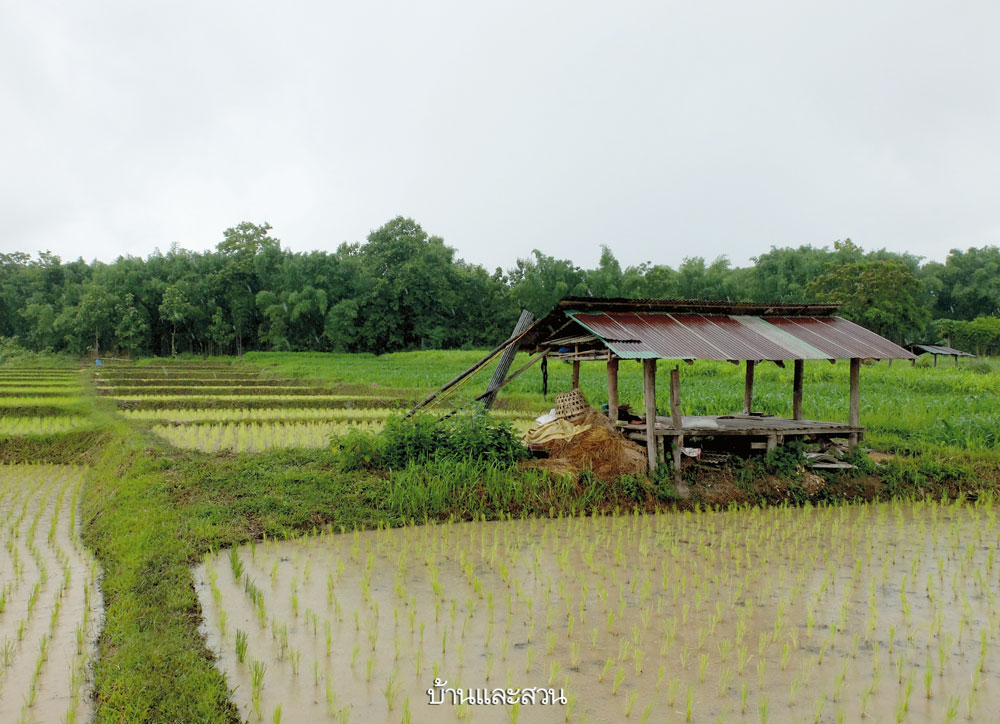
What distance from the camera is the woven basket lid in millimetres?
8852

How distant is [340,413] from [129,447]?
5.82 m

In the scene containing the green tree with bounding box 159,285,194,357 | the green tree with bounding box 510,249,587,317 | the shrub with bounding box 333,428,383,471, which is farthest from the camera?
the green tree with bounding box 510,249,587,317

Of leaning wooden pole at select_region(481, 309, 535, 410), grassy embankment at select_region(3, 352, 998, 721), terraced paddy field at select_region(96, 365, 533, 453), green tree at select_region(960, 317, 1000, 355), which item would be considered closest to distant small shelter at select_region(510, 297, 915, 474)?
leaning wooden pole at select_region(481, 309, 535, 410)

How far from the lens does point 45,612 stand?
4516 mm

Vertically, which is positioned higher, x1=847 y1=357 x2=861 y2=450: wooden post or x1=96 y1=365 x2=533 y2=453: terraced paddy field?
x1=847 y1=357 x2=861 y2=450: wooden post

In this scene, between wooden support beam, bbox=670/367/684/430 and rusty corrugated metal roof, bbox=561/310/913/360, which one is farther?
wooden support beam, bbox=670/367/684/430

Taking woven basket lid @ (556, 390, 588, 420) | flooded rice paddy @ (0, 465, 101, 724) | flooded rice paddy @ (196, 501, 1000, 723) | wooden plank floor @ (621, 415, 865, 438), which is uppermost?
woven basket lid @ (556, 390, 588, 420)

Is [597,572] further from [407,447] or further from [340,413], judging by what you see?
[340,413]

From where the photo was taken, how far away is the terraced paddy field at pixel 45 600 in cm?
341

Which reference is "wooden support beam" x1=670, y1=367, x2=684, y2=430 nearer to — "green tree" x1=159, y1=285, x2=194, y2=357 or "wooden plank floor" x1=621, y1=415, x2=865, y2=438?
"wooden plank floor" x1=621, y1=415, x2=865, y2=438

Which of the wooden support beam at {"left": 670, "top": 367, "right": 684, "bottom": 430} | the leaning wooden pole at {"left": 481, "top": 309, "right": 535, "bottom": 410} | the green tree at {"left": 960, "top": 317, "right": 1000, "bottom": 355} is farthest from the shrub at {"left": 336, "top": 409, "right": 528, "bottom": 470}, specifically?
the green tree at {"left": 960, "top": 317, "right": 1000, "bottom": 355}

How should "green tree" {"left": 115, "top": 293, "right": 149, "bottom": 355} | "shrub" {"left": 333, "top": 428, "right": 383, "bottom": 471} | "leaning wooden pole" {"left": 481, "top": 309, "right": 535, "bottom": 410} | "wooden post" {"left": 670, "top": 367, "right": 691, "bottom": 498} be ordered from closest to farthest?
"wooden post" {"left": 670, "top": 367, "right": 691, "bottom": 498}
"shrub" {"left": 333, "top": 428, "right": 383, "bottom": 471}
"leaning wooden pole" {"left": 481, "top": 309, "right": 535, "bottom": 410}
"green tree" {"left": 115, "top": 293, "right": 149, "bottom": 355}

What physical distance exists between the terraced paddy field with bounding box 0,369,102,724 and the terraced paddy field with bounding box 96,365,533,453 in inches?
85.8

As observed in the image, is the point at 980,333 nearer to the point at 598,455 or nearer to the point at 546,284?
the point at 546,284
